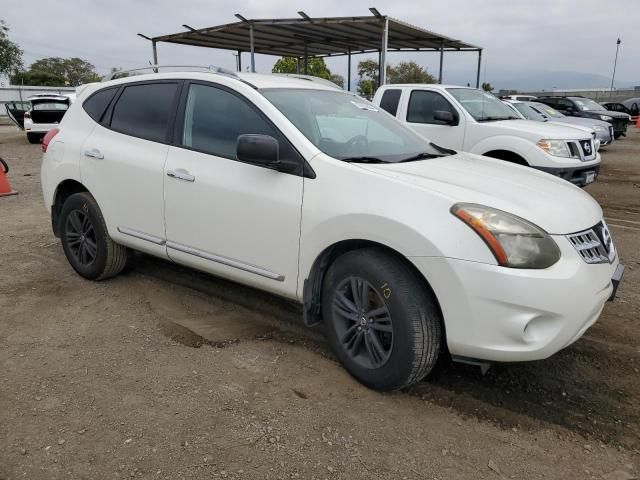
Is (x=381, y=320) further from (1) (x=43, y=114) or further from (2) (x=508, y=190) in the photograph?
(1) (x=43, y=114)

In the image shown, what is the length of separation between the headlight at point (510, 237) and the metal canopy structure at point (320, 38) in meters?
10.6

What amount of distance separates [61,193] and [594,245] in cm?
430

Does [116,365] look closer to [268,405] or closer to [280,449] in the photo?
[268,405]

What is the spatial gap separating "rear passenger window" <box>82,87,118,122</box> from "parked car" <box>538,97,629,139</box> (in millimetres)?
18958

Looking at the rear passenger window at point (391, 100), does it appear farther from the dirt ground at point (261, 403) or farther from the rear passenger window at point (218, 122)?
the rear passenger window at point (218, 122)

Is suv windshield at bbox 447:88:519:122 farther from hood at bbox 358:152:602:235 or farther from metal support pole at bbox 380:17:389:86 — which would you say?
hood at bbox 358:152:602:235

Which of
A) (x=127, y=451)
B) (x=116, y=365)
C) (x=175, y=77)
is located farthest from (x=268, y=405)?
(x=175, y=77)

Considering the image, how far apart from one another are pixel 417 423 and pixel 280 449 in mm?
728

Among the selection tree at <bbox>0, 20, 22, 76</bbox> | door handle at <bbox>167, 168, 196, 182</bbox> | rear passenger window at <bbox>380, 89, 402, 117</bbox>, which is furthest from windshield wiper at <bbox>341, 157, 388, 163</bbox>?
tree at <bbox>0, 20, 22, 76</bbox>

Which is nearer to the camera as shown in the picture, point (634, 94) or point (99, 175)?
point (99, 175)

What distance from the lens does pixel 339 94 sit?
406 cm

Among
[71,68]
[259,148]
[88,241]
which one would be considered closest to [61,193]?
[88,241]

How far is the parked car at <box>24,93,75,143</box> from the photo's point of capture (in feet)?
58.0

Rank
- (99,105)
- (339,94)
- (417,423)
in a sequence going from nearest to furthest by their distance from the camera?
(417,423)
(339,94)
(99,105)
